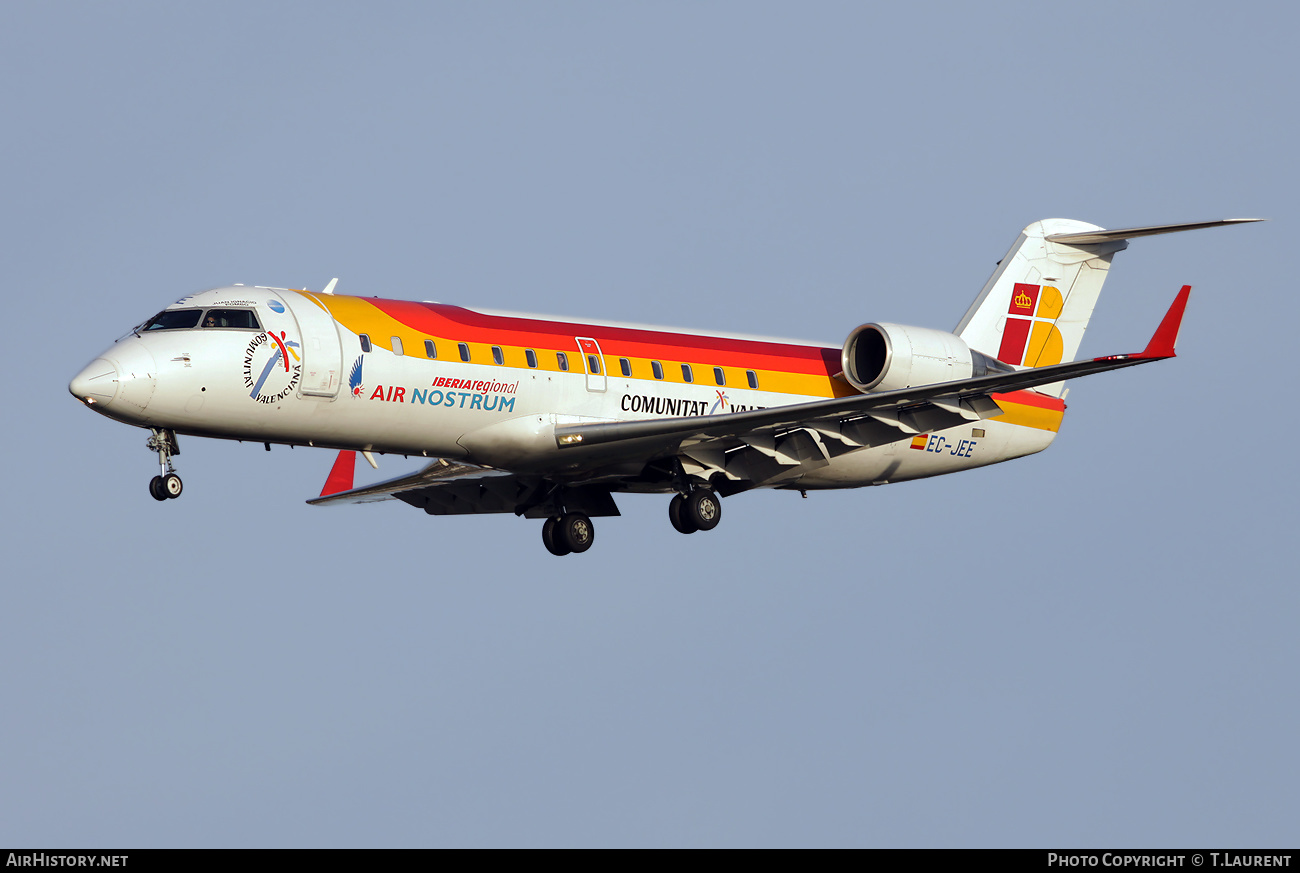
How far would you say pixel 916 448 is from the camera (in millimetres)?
35875

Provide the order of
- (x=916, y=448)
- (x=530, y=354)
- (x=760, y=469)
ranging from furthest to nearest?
1. (x=916, y=448)
2. (x=760, y=469)
3. (x=530, y=354)

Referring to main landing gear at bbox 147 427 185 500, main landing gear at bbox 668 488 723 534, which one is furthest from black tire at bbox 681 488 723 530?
main landing gear at bbox 147 427 185 500

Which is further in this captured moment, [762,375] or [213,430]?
[762,375]

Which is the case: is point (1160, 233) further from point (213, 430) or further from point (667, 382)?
point (213, 430)

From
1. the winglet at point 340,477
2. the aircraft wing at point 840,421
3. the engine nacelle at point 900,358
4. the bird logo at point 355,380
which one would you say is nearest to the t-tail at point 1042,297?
the engine nacelle at point 900,358

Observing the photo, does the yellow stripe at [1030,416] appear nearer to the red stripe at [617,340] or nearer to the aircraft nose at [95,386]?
the red stripe at [617,340]

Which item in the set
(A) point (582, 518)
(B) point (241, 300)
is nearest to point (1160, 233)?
(A) point (582, 518)

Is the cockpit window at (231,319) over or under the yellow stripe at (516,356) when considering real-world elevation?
over

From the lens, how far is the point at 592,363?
31.4 m

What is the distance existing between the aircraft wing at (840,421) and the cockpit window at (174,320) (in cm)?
623

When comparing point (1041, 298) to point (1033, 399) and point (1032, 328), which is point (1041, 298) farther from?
point (1033, 399)

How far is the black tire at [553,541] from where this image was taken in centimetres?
3444

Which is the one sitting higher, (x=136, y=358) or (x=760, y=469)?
(x=136, y=358)

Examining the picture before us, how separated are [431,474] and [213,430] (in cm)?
703
